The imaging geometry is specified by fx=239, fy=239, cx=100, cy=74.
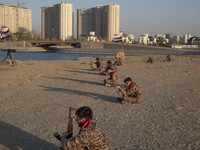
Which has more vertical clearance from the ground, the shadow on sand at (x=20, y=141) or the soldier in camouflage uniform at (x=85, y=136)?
the soldier in camouflage uniform at (x=85, y=136)

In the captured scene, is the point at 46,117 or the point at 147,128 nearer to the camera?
the point at 147,128

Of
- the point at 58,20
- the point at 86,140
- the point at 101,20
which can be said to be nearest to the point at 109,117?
the point at 86,140

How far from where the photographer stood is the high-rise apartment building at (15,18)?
128 m

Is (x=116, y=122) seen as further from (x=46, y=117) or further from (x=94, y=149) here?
(x=94, y=149)

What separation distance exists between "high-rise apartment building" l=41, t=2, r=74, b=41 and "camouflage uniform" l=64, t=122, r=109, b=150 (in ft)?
415

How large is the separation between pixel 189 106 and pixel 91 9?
463ft

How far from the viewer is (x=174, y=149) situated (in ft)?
13.8

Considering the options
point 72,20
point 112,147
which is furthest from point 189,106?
point 72,20

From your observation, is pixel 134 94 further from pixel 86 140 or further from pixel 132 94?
pixel 86 140

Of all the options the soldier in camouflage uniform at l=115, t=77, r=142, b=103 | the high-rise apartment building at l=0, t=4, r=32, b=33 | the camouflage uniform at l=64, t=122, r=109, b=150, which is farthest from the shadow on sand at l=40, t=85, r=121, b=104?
the high-rise apartment building at l=0, t=4, r=32, b=33

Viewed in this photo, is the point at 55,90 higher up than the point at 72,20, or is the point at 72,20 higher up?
the point at 72,20

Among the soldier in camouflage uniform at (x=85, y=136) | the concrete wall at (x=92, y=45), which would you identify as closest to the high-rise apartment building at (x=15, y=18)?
the concrete wall at (x=92, y=45)

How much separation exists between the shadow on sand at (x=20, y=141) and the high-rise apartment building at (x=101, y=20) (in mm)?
122984

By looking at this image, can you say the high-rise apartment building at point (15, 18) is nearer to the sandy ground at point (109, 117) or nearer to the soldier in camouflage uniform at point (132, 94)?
the sandy ground at point (109, 117)
